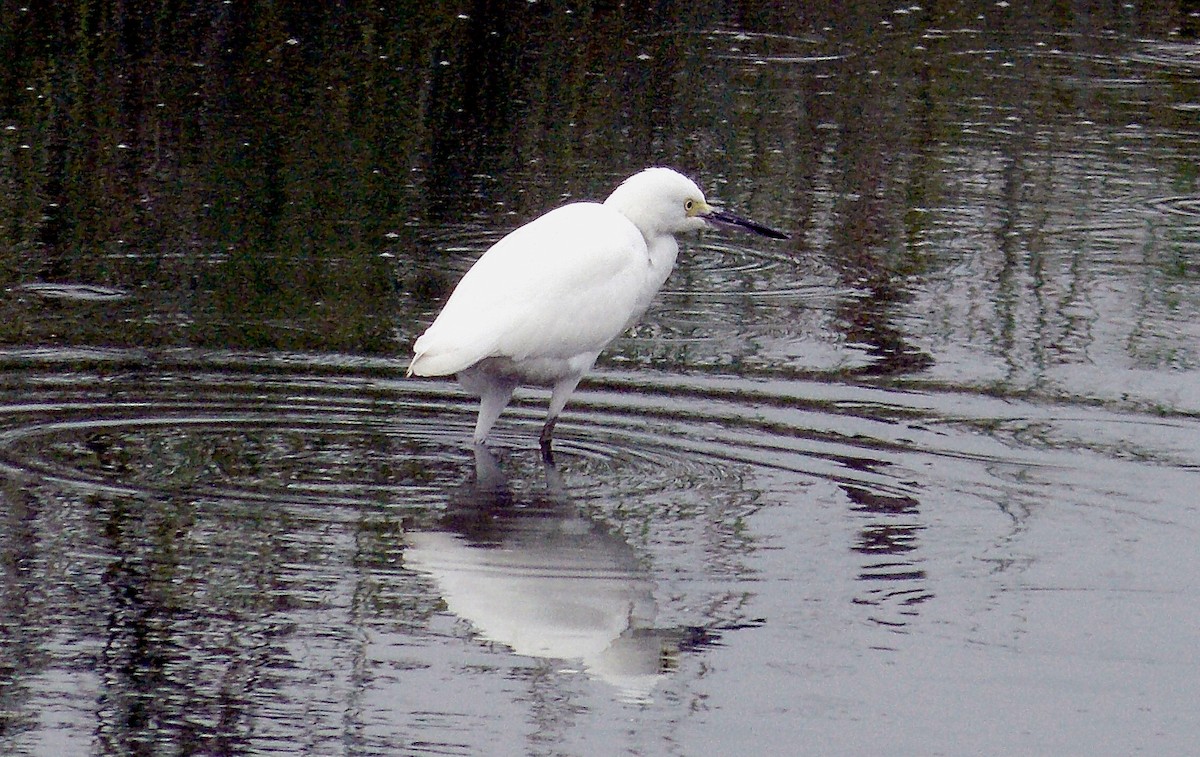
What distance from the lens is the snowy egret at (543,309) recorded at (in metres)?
6.77

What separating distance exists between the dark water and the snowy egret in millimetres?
273

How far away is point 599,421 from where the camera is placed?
23.9 feet

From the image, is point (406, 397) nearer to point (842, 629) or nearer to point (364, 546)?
point (364, 546)

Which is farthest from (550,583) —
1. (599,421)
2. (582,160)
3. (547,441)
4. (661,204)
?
(582,160)

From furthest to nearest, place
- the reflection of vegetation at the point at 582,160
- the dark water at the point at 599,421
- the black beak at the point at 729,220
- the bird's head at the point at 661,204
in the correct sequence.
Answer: the reflection of vegetation at the point at 582,160, the black beak at the point at 729,220, the bird's head at the point at 661,204, the dark water at the point at 599,421

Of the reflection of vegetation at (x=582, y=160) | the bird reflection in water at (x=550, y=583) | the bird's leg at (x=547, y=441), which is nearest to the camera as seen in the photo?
the bird reflection in water at (x=550, y=583)

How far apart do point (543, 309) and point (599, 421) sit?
0.60 metres

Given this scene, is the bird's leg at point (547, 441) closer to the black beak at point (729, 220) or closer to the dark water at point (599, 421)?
the dark water at point (599, 421)

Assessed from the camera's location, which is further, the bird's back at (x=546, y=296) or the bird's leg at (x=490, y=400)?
the bird's leg at (x=490, y=400)

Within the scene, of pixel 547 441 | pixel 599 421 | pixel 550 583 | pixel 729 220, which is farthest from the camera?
pixel 729 220

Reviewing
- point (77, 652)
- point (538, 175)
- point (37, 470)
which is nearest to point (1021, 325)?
point (538, 175)

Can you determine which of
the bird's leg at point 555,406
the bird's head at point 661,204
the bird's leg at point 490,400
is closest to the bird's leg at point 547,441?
the bird's leg at point 555,406

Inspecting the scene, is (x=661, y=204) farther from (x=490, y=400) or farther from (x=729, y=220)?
(x=490, y=400)

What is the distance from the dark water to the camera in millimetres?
4898
